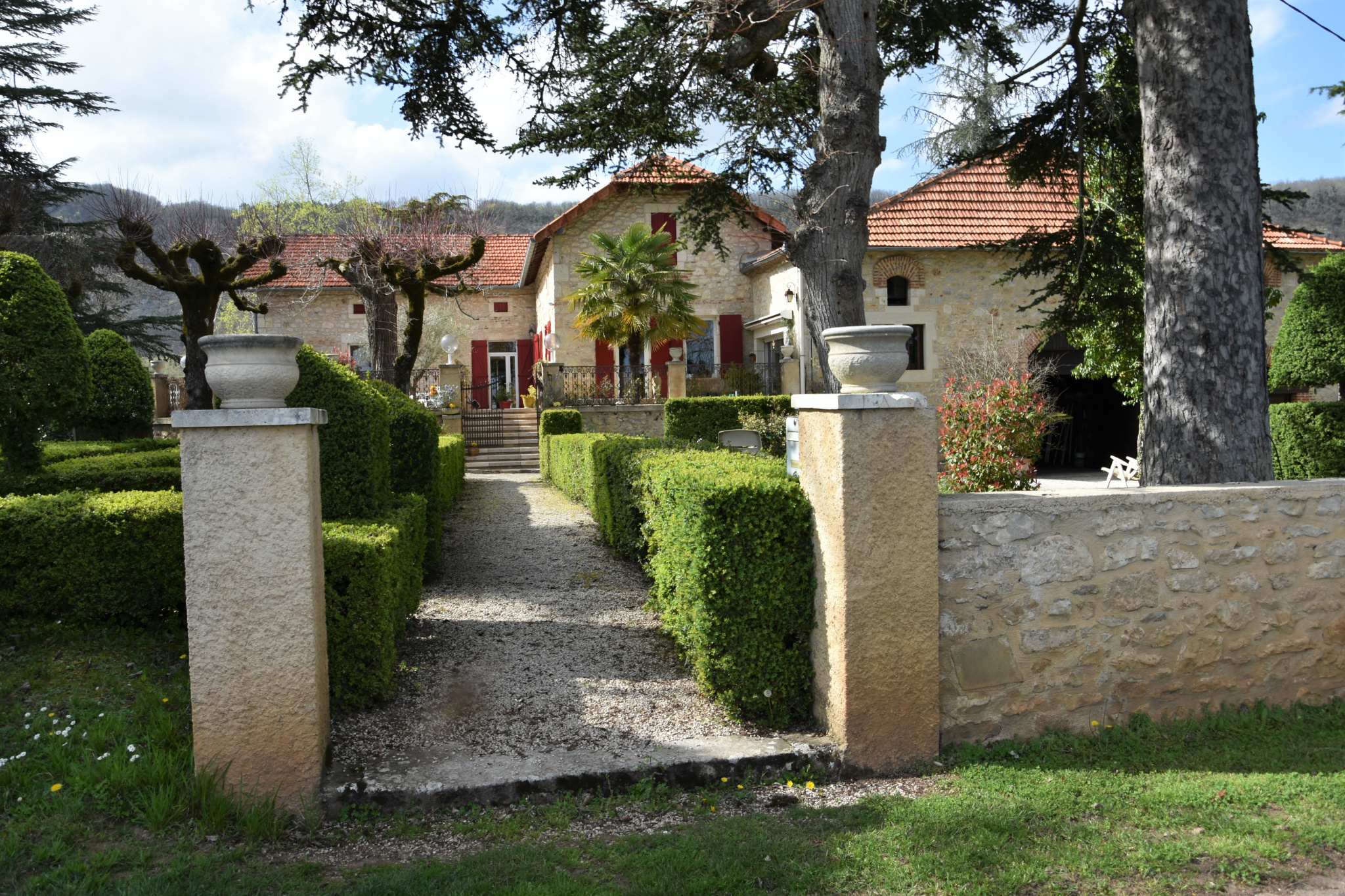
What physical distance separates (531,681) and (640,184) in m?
5.25

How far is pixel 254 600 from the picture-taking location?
3150 mm

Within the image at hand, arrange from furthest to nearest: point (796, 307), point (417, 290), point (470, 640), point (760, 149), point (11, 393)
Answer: point (796, 307) → point (417, 290) → point (760, 149) → point (11, 393) → point (470, 640)

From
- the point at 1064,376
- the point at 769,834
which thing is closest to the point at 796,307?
the point at 1064,376

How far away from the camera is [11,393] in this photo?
6.07 m

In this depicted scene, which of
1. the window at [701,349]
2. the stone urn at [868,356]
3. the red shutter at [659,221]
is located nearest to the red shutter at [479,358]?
the window at [701,349]

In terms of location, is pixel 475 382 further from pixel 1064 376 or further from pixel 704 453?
pixel 704 453

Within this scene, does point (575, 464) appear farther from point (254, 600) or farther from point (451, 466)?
point (254, 600)

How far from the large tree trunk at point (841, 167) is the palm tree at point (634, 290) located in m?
13.0

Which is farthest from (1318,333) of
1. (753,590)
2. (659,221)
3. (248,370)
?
(659,221)

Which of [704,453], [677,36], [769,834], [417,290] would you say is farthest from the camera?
[417,290]

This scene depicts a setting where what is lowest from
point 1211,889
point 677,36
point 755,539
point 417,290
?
point 1211,889

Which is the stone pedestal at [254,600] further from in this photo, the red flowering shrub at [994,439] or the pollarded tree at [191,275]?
the pollarded tree at [191,275]

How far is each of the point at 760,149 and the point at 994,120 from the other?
2.20 metres

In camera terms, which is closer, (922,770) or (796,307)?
(922,770)
